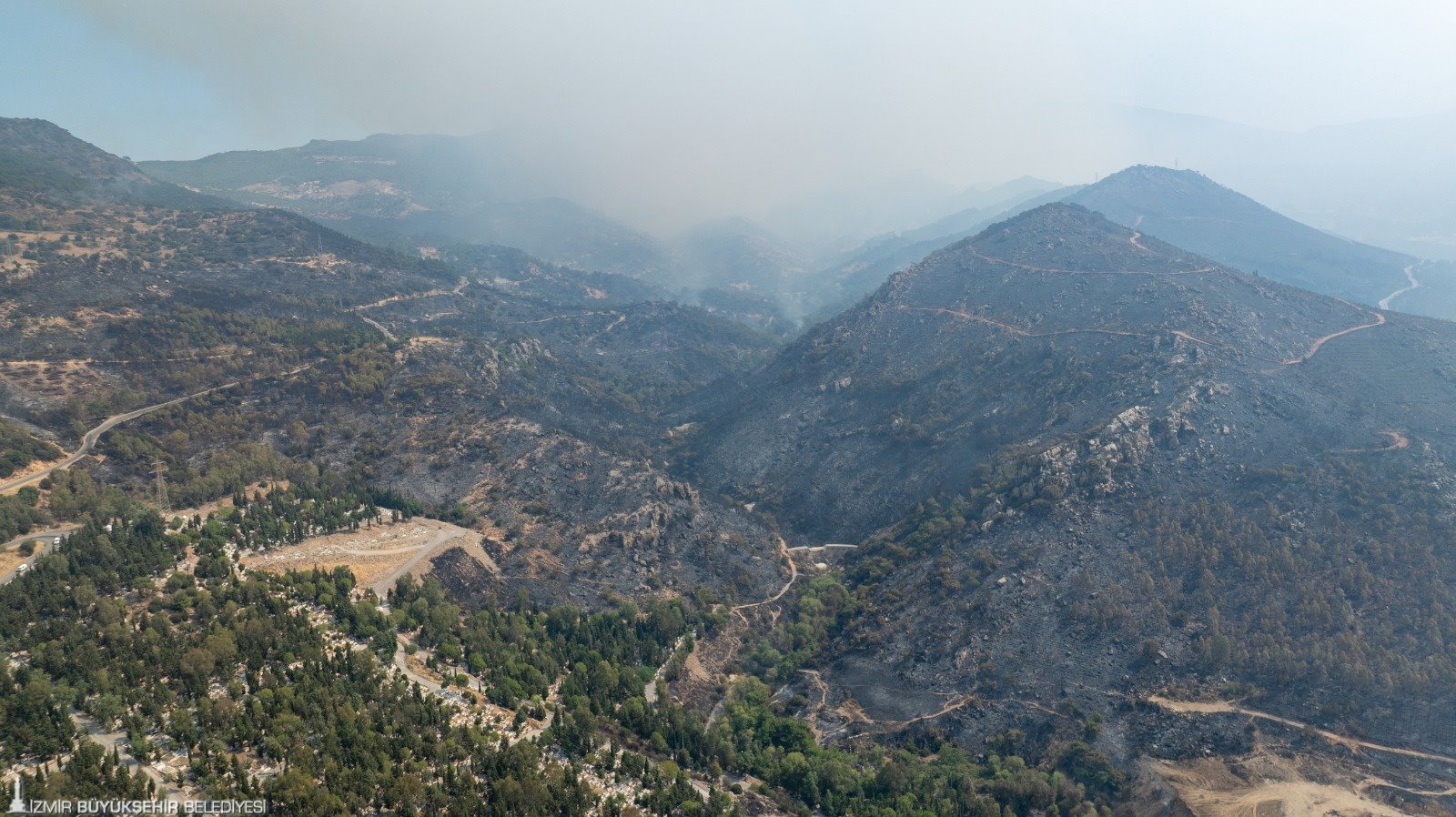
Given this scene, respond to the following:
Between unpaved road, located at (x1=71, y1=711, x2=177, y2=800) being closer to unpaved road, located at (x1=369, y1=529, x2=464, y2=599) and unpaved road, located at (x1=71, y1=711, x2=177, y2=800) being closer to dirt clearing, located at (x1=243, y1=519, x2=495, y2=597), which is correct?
dirt clearing, located at (x1=243, y1=519, x2=495, y2=597)

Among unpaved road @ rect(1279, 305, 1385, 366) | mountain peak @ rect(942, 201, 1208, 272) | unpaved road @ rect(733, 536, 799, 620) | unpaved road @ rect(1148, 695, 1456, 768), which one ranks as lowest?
unpaved road @ rect(733, 536, 799, 620)

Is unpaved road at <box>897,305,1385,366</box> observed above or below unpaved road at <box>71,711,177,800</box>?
above

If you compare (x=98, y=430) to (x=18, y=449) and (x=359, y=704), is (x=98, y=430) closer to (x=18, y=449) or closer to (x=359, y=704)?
(x=18, y=449)

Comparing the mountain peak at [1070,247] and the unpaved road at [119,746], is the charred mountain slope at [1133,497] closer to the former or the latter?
the mountain peak at [1070,247]

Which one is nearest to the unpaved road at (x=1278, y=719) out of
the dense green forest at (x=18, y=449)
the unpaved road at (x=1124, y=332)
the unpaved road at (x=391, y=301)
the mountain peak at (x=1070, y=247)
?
the unpaved road at (x=1124, y=332)

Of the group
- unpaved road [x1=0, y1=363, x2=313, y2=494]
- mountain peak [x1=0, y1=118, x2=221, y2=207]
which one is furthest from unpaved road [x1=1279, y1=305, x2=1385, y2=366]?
mountain peak [x1=0, y1=118, x2=221, y2=207]

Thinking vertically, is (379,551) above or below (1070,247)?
below

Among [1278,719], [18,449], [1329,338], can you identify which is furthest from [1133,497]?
[18,449]
